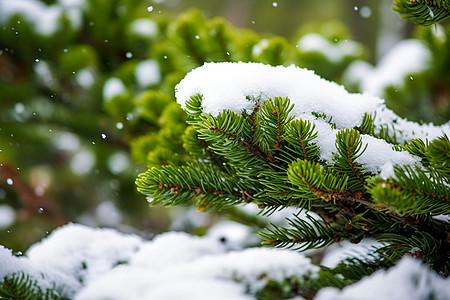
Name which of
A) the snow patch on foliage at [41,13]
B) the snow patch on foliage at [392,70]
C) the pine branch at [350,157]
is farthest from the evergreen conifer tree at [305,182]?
the snow patch on foliage at [392,70]

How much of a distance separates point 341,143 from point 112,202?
7.35ft

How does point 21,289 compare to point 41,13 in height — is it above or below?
below

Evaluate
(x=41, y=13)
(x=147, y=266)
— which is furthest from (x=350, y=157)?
(x=41, y=13)

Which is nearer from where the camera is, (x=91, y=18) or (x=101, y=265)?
(x=101, y=265)

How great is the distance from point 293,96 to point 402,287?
35cm

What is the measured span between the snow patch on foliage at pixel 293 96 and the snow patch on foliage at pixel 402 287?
166 mm

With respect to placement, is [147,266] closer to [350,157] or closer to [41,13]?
[350,157]

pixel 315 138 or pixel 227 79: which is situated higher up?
pixel 227 79

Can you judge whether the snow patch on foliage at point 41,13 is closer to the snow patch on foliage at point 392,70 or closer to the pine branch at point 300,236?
the snow patch on foliage at point 392,70

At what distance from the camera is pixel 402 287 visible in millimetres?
522

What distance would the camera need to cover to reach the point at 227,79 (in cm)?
→ 66

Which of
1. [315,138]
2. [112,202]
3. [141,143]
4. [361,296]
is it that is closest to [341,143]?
[315,138]

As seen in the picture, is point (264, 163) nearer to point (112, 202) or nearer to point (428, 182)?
point (428, 182)

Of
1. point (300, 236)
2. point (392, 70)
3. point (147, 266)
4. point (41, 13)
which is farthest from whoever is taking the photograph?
point (392, 70)
